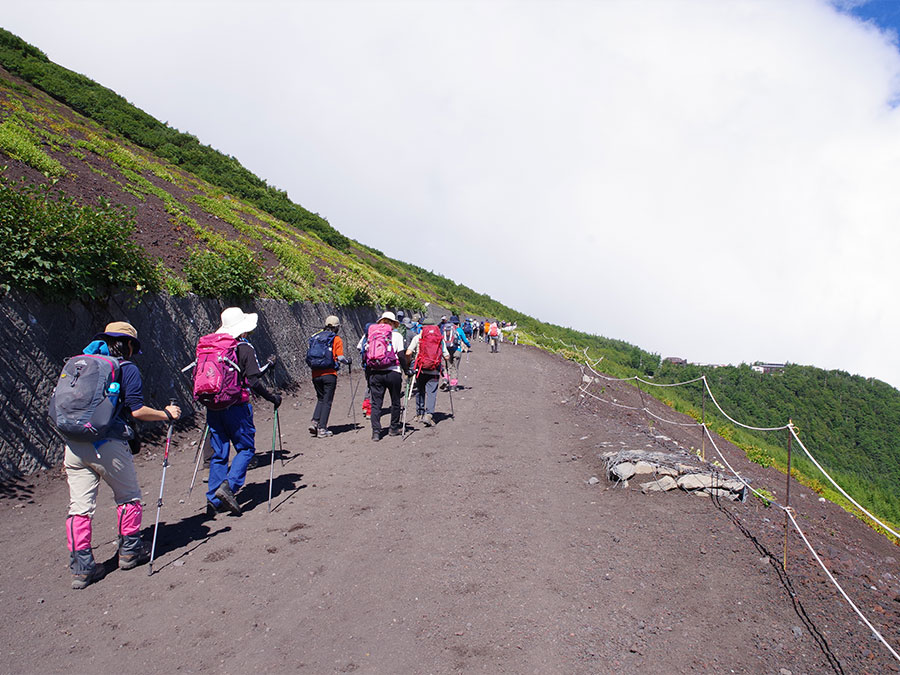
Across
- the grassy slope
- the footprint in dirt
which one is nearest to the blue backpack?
Result: the grassy slope

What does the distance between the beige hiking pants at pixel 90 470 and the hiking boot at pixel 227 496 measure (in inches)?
51.2

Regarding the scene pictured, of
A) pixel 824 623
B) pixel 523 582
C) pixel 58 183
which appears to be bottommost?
pixel 523 582

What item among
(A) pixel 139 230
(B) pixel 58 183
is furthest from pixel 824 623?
(B) pixel 58 183

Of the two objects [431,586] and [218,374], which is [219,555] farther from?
[431,586]

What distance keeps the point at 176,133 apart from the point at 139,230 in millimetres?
21747

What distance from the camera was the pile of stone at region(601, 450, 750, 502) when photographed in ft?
21.2

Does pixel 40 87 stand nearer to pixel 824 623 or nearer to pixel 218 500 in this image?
pixel 218 500

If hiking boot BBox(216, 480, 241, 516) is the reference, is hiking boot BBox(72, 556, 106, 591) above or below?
below

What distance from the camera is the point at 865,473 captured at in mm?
52375

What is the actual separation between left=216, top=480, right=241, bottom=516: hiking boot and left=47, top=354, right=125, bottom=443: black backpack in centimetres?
173

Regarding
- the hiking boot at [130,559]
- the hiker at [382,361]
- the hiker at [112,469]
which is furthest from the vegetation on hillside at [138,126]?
the hiking boot at [130,559]

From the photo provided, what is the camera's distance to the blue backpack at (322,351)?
29.4ft

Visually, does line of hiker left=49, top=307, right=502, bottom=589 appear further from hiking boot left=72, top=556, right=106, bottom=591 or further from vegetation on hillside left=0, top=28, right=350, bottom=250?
vegetation on hillside left=0, top=28, right=350, bottom=250

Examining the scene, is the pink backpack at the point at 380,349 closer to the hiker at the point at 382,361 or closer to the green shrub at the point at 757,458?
the hiker at the point at 382,361
